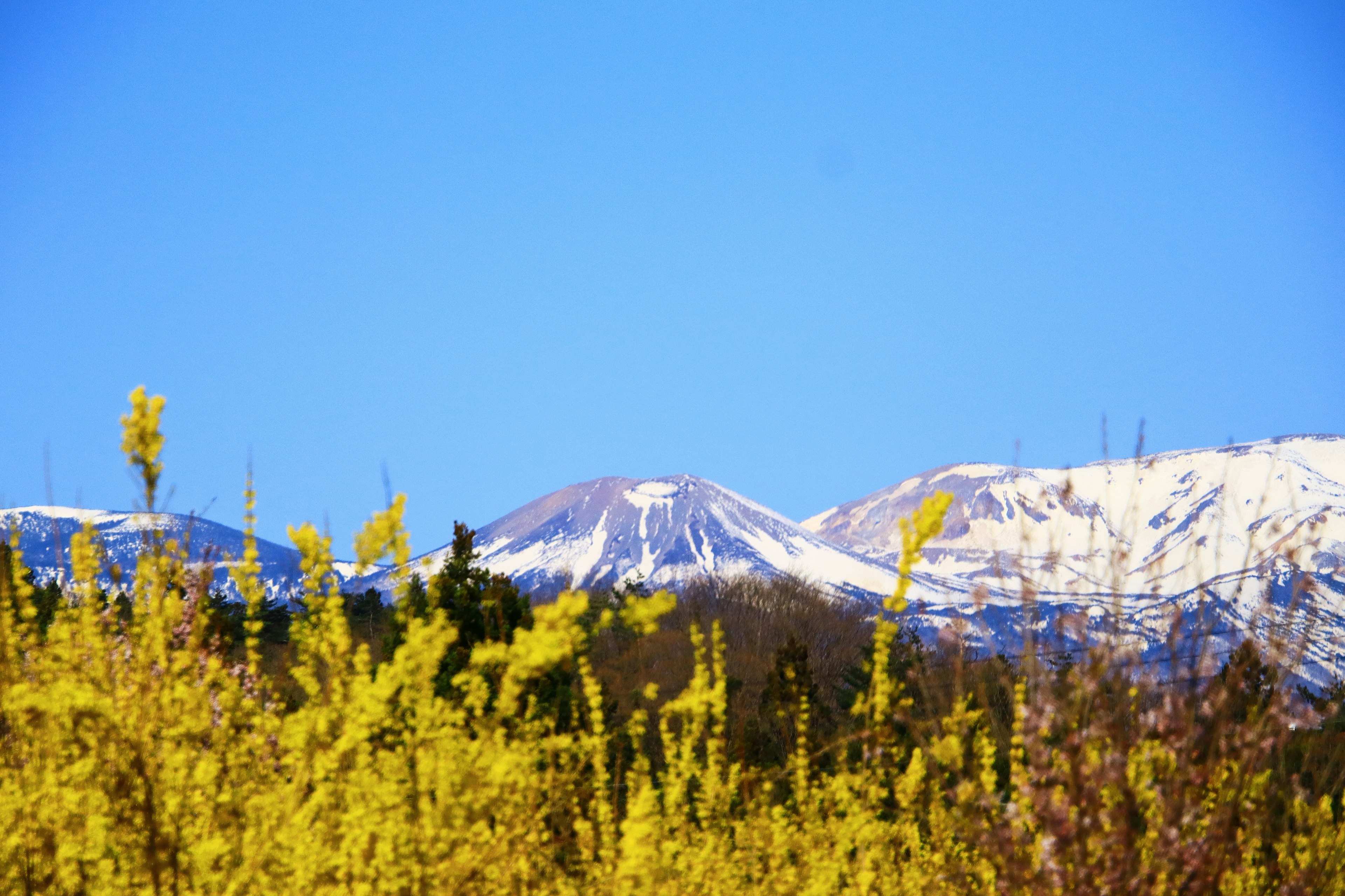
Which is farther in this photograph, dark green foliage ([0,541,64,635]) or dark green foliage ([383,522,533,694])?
dark green foliage ([383,522,533,694])

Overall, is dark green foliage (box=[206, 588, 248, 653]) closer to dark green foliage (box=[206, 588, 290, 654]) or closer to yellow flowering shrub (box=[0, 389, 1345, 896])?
dark green foliage (box=[206, 588, 290, 654])

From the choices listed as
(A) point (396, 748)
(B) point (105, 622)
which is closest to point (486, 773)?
(A) point (396, 748)

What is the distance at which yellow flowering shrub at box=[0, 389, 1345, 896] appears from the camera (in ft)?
10.0

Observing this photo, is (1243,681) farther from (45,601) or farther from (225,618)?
(45,601)

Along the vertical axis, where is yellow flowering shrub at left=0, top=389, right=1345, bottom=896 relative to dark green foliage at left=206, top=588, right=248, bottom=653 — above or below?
below

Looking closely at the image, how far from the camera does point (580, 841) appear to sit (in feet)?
18.5

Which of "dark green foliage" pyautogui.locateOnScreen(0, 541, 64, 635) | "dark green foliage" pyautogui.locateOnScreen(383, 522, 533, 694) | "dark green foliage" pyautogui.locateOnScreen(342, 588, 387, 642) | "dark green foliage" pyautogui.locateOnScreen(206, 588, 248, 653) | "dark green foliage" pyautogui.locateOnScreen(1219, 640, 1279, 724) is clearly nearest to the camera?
"dark green foliage" pyautogui.locateOnScreen(1219, 640, 1279, 724)

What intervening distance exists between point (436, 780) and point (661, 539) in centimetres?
13274

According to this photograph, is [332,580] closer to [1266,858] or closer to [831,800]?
[831,800]

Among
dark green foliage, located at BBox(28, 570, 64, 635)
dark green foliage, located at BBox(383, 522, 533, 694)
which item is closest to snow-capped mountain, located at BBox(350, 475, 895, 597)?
dark green foliage, located at BBox(28, 570, 64, 635)

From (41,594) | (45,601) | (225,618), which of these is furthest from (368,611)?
(225,618)

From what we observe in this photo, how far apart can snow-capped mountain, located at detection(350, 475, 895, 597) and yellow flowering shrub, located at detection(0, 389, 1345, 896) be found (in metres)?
106

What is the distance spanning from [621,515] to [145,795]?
139m

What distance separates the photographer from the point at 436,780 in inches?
143
